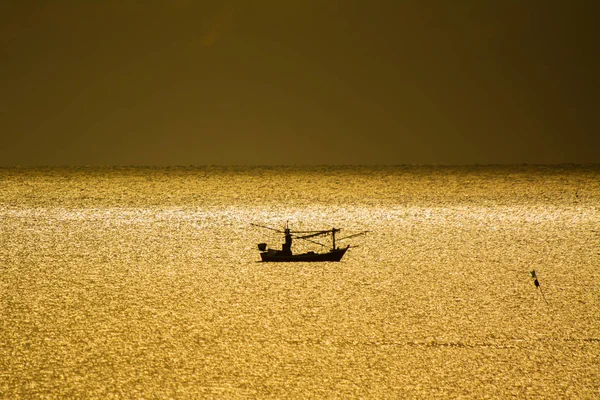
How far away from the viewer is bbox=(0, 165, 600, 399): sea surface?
2.02 meters

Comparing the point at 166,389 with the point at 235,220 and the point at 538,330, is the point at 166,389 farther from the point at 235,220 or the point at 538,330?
the point at 235,220

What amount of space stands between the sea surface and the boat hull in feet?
0.12

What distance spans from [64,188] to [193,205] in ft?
7.87

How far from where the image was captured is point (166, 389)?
194 centimetres

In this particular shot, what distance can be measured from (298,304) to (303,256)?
776 mm

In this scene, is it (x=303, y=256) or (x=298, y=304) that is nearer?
(x=298, y=304)

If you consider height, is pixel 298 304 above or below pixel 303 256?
below

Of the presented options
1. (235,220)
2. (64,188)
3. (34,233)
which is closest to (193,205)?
(235,220)

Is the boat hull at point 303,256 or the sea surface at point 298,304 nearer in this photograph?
the sea surface at point 298,304

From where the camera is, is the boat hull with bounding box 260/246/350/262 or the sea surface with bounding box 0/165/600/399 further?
the boat hull with bounding box 260/246/350/262

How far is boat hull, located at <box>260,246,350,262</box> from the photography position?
358 centimetres

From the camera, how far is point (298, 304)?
2.83 metres

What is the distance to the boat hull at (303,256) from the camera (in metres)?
3.58

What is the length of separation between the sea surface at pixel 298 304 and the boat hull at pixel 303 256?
4 cm
